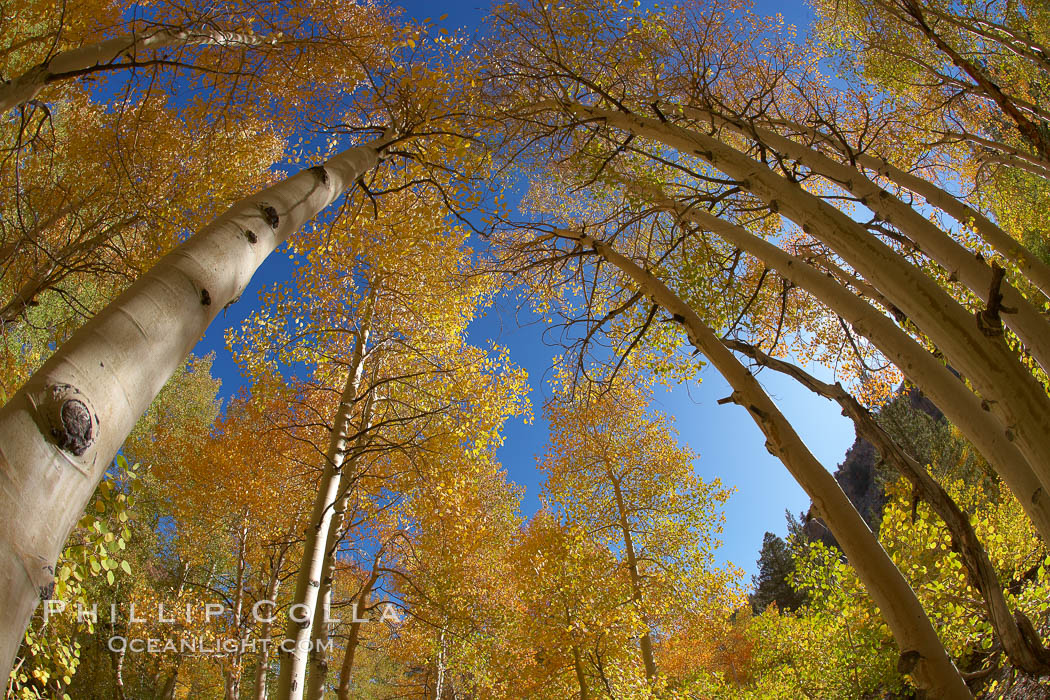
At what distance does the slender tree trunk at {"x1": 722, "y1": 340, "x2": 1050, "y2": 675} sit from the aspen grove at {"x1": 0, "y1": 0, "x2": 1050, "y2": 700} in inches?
0.7

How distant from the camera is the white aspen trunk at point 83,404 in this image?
74cm

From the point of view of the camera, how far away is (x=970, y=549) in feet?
7.30

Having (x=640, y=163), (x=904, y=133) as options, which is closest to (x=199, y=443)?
(x=640, y=163)

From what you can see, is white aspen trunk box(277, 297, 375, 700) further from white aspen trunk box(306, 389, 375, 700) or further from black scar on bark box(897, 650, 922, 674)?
black scar on bark box(897, 650, 922, 674)

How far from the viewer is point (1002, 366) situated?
2109 millimetres

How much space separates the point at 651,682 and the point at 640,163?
7.21m

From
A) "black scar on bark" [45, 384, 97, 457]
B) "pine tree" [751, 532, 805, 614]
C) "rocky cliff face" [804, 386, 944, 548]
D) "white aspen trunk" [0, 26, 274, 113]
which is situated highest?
"rocky cliff face" [804, 386, 944, 548]

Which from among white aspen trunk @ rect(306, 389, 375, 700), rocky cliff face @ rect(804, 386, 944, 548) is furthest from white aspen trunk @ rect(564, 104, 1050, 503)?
rocky cliff face @ rect(804, 386, 944, 548)

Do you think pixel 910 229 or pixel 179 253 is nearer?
pixel 179 253

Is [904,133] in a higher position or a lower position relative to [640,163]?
higher

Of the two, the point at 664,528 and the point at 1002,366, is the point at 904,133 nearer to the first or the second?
the point at 1002,366

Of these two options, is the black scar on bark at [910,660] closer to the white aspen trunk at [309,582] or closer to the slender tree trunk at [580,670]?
the white aspen trunk at [309,582]

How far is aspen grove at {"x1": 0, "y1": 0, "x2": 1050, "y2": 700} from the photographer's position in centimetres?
212

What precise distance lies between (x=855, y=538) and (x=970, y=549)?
503 millimetres
